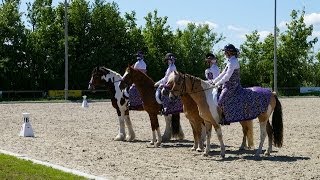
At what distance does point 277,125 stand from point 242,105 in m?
1.13

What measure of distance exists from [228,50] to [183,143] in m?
4.41

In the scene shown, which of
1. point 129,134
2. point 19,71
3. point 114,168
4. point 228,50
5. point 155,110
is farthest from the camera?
point 19,71

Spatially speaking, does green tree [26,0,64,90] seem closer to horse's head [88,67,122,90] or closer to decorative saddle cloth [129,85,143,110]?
horse's head [88,67,122,90]

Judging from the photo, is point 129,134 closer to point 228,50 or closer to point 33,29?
point 228,50

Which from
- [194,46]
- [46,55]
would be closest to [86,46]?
[46,55]

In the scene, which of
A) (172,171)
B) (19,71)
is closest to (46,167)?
(172,171)

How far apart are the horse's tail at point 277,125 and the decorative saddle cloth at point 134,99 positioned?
4.52 meters

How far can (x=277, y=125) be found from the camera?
13.8 m

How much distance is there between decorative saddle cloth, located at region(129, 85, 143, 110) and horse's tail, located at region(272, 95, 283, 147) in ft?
14.8

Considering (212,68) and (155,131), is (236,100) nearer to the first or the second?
(212,68)

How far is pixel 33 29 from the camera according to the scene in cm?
5719

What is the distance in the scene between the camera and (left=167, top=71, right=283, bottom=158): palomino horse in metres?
13.5

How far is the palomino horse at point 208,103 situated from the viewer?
13508 millimetres

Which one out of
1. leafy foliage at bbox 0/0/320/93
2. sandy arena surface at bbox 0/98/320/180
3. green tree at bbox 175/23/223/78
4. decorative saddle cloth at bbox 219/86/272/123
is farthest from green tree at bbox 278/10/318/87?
decorative saddle cloth at bbox 219/86/272/123
